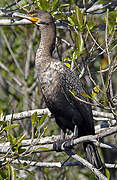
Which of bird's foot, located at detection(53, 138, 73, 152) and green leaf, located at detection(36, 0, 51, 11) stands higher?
green leaf, located at detection(36, 0, 51, 11)

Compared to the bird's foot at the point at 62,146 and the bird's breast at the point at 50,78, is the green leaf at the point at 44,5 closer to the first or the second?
the bird's breast at the point at 50,78

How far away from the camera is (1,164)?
3.22 m

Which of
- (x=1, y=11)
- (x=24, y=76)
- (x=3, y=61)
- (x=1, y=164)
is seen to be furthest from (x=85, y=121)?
(x=3, y=61)

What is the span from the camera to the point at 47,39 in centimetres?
419

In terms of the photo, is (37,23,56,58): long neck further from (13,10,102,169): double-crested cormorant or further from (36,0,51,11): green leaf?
(36,0,51,11): green leaf

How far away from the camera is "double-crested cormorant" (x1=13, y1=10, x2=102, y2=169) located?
154 inches

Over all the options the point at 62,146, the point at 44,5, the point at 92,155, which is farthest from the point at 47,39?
the point at 92,155

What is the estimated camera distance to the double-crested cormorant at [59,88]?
12.8 feet

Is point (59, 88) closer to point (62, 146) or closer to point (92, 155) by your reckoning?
point (62, 146)

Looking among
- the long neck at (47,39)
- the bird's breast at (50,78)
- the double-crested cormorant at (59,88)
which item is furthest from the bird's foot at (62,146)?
the long neck at (47,39)

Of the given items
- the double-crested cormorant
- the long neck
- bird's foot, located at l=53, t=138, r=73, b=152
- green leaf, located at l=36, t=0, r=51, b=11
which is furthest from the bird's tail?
green leaf, located at l=36, t=0, r=51, b=11

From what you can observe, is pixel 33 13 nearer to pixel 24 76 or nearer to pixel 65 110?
pixel 65 110

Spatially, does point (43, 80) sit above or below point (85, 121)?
above

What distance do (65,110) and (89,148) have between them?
1.83ft
